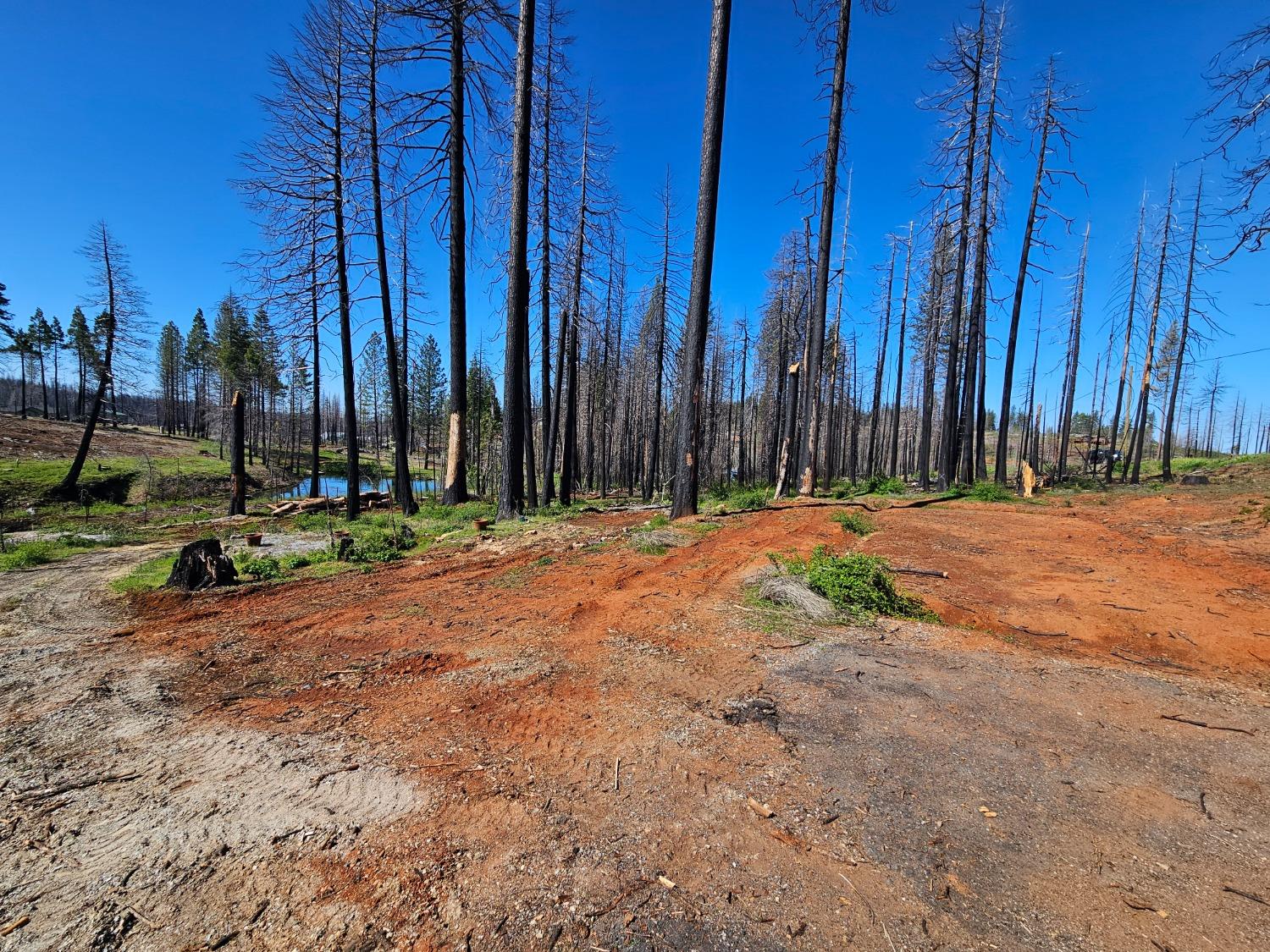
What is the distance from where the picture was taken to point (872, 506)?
11.0 meters

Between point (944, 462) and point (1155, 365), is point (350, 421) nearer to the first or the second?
point (944, 462)

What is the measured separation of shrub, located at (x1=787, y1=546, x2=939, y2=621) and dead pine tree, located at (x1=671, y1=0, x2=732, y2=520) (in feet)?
14.4

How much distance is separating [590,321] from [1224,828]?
16593 millimetres

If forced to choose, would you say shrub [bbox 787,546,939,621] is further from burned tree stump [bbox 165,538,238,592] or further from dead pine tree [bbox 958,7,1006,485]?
dead pine tree [bbox 958,7,1006,485]

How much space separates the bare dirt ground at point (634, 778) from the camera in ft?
5.64

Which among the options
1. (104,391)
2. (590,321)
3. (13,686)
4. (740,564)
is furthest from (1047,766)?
(104,391)

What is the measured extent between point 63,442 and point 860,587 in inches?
2018

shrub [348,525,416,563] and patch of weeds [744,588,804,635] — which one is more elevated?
patch of weeds [744,588,804,635]

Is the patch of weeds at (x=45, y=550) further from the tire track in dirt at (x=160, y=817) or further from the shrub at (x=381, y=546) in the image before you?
the tire track in dirt at (x=160, y=817)

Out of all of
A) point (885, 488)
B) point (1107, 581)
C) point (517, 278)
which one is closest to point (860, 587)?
point (1107, 581)


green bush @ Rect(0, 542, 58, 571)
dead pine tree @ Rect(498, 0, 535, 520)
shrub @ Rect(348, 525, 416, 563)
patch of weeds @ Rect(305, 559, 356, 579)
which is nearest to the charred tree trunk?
dead pine tree @ Rect(498, 0, 535, 520)

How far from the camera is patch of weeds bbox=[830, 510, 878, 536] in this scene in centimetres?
798

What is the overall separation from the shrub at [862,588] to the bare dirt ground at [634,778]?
0.34 m

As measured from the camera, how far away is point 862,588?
16.6 ft
